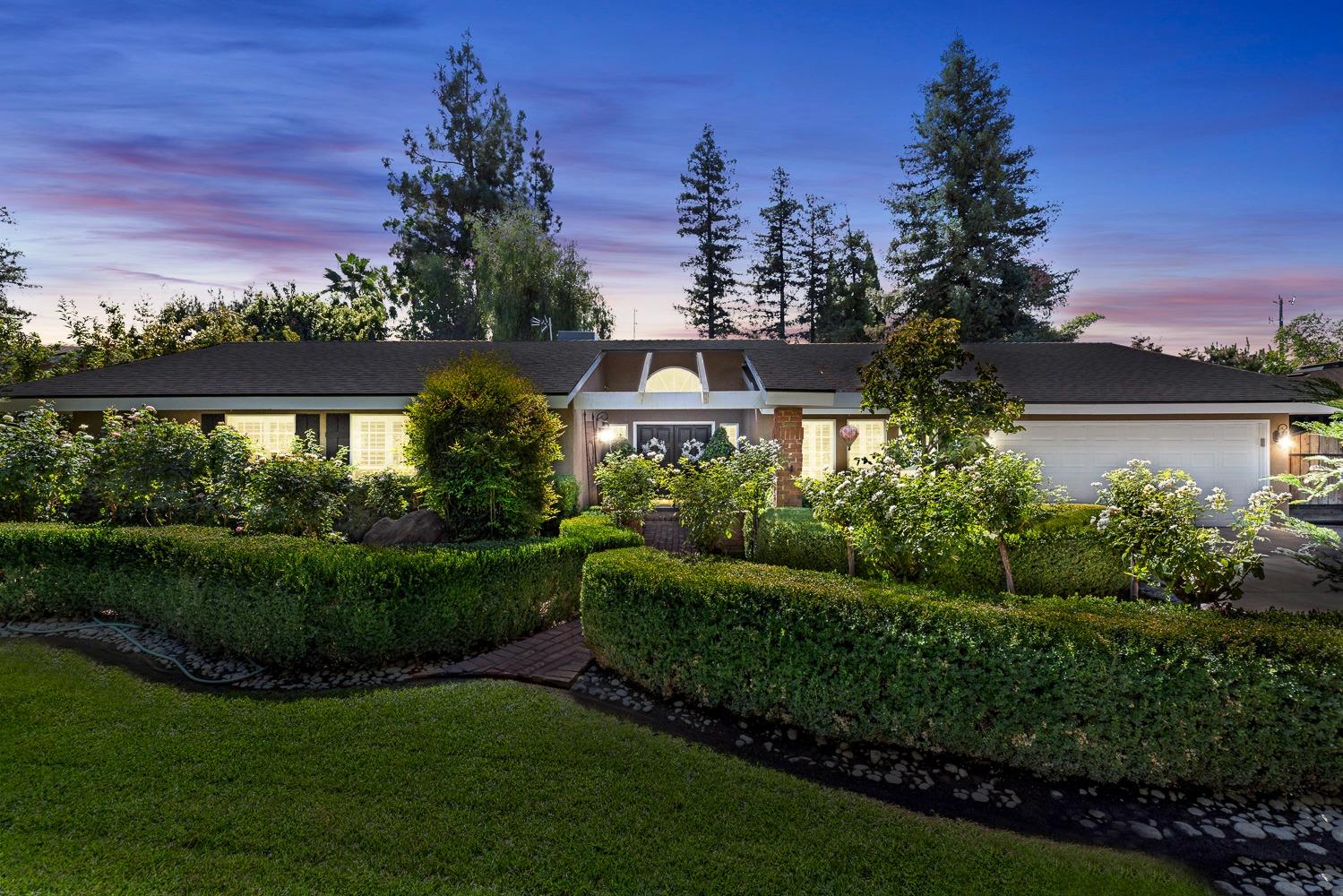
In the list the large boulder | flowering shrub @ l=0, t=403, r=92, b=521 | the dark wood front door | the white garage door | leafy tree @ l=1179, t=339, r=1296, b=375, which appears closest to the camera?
flowering shrub @ l=0, t=403, r=92, b=521

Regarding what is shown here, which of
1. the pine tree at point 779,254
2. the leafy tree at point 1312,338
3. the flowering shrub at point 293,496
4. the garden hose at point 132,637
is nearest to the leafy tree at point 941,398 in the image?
the garden hose at point 132,637

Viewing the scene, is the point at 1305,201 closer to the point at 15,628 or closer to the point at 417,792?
the point at 417,792

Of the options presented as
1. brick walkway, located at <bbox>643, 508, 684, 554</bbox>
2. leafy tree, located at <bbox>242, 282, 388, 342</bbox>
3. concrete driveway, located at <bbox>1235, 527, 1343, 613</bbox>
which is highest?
leafy tree, located at <bbox>242, 282, 388, 342</bbox>

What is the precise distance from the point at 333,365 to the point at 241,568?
37.1 ft

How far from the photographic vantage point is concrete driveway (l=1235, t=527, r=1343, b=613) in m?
7.76

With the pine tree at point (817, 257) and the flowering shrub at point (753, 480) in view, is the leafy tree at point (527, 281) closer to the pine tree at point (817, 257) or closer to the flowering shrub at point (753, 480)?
the pine tree at point (817, 257)

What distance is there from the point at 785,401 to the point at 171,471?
11.0 metres

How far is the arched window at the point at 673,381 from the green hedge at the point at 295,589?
9.12m

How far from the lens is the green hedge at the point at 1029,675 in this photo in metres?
3.79

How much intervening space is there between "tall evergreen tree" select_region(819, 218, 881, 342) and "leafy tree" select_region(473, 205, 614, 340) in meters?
16.3

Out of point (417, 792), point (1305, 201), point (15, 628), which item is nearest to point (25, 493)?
point (15, 628)

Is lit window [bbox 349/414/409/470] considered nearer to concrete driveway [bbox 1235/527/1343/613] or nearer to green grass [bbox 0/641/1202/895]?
green grass [bbox 0/641/1202/895]

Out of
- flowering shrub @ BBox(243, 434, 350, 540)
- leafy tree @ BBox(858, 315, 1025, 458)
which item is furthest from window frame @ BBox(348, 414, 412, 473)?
leafy tree @ BBox(858, 315, 1025, 458)

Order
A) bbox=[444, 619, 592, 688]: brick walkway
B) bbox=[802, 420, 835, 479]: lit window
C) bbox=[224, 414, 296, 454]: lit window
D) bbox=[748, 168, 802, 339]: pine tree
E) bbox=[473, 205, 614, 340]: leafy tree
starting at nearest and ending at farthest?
bbox=[444, 619, 592, 688]: brick walkway < bbox=[224, 414, 296, 454]: lit window < bbox=[802, 420, 835, 479]: lit window < bbox=[473, 205, 614, 340]: leafy tree < bbox=[748, 168, 802, 339]: pine tree
